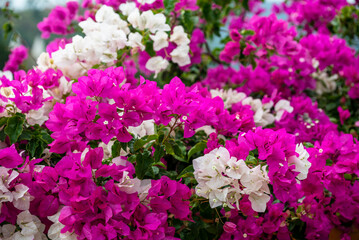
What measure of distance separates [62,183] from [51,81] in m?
0.40

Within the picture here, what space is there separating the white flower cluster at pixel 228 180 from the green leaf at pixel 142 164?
11 centimetres

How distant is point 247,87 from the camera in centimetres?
156

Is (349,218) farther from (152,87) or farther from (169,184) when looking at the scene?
(152,87)

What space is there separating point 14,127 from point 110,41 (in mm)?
354

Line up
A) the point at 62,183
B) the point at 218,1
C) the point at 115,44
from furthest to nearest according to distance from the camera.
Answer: the point at 218,1 < the point at 115,44 < the point at 62,183

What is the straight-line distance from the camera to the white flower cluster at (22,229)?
821 millimetres

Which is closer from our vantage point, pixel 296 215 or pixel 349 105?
pixel 296 215

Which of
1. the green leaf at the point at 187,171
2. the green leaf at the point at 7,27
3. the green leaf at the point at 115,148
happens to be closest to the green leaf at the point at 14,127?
the green leaf at the point at 115,148

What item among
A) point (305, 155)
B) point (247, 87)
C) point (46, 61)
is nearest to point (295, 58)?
point (247, 87)

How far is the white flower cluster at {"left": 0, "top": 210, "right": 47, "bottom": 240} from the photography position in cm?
82

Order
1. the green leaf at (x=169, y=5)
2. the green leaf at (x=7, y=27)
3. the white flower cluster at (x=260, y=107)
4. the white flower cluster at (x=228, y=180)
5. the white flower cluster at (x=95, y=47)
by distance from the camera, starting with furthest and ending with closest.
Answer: the green leaf at (x=7, y=27), the green leaf at (x=169, y=5), the white flower cluster at (x=260, y=107), the white flower cluster at (x=95, y=47), the white flower cluster at (x=228, y=180)

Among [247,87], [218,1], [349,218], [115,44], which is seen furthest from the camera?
[218,1]

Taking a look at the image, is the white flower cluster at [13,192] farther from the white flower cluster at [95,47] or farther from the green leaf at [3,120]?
the white flower cluster at [95,47]

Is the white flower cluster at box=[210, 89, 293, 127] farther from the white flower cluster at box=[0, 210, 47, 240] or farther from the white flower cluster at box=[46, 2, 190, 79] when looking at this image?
the white flower cluster at box=[0, 210, 47, 240]
